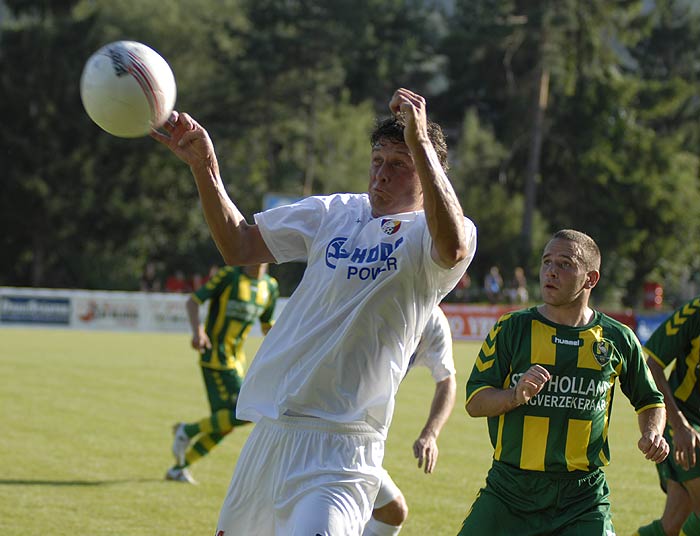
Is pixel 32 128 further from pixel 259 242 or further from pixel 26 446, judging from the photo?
pixel 259 242

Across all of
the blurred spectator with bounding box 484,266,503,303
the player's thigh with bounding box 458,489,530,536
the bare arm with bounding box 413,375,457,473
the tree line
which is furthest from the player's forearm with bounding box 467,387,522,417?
the tree line

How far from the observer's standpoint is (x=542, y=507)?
178 inches

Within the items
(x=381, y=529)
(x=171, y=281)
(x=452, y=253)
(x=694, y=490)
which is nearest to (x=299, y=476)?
(x=452, y=253)

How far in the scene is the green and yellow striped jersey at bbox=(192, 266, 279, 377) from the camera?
32.7 ft

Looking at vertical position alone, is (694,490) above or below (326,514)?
below

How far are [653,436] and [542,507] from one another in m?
0.58

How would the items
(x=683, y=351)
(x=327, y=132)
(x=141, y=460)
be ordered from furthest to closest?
(x=327, y=132), (x=141, y=460), (x=683, y=351)

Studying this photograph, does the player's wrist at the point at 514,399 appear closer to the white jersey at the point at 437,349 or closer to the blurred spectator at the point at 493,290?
the white jersey at the point at 437,349

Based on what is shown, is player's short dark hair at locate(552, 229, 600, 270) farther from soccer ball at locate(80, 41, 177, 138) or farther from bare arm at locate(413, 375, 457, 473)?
soccer ball at locate(80, 41, 177, 138)

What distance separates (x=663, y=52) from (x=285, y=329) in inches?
2613

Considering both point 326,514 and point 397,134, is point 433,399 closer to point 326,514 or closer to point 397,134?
point 326,514

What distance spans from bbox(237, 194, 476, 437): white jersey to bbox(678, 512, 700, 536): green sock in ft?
8.46

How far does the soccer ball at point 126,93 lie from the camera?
151 inches

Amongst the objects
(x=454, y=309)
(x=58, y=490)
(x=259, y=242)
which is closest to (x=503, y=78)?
(x=454, y=309)
